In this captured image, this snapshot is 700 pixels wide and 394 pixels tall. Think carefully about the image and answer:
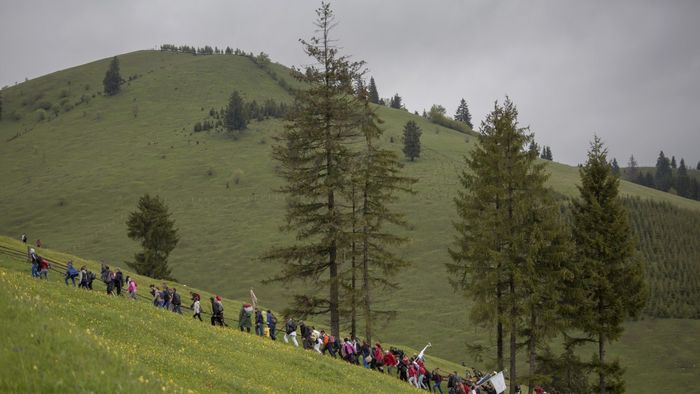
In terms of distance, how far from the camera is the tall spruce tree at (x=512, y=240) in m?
30.8

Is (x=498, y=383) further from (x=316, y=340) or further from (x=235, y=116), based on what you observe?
(x=235, y=116)

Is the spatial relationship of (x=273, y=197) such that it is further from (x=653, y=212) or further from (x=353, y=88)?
(x=353, y=88)

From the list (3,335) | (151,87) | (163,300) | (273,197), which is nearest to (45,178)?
(273,197)

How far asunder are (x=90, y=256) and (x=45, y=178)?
52.7m

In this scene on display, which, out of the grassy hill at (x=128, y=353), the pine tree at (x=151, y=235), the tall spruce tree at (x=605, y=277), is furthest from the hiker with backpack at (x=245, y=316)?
the pine tree at (x=151, y=235)

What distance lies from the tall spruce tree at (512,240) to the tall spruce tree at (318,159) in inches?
311

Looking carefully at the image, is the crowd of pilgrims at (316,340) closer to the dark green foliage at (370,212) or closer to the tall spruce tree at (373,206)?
the dark green foliage at (370,212)

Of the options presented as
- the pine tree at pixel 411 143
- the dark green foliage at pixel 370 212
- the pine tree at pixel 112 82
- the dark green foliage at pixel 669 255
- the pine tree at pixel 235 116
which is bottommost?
the dark green foliage at pixel 669 255

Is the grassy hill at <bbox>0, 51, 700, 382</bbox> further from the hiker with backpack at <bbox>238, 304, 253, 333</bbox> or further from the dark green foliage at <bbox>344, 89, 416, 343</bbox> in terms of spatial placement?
the hiker with backpack at <bbox>238, 304, 253, 333</bbox>

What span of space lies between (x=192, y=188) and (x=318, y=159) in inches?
3695

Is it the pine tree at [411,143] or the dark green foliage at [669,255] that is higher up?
the pine tree at [411,143]

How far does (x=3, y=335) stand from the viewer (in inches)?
416

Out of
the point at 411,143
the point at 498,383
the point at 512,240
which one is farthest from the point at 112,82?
the point at 498,383

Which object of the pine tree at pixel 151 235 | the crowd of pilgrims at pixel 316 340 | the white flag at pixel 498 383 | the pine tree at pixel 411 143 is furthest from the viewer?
the pine tree at pixel 411 143
